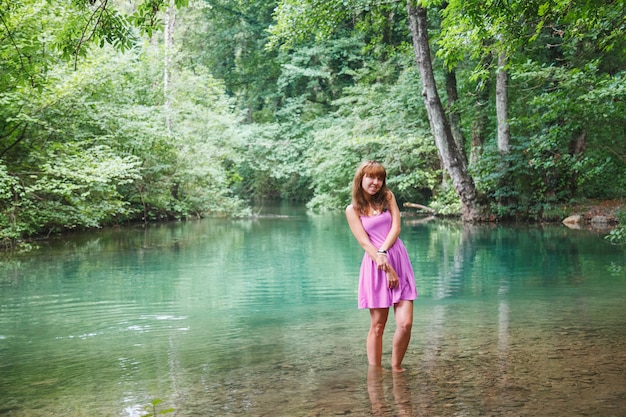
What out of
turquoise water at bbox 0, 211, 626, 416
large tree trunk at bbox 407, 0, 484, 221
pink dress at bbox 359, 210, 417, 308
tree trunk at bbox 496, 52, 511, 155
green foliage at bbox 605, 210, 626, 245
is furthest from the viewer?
tree trunk at bbox 496, 52, 511, 155

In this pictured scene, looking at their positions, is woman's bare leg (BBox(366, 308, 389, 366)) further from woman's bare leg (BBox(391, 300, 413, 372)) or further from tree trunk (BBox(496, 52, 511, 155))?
tree trunk (BBox(496, 52, 511, 155))

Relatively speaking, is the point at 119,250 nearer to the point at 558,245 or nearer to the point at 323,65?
the point at 558,245

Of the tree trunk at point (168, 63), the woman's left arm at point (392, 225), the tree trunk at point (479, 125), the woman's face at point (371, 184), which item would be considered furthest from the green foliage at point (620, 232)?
the tree trunk at point (168, 63)

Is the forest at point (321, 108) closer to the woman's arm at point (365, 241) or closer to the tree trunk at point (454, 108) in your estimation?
the tree trunk at point (454, 108)

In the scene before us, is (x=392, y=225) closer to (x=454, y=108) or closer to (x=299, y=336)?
(x=299, y=336)

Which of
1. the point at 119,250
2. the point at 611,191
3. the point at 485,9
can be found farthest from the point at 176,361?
the point at 611,191

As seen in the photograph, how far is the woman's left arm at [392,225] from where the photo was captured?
16.3 ft

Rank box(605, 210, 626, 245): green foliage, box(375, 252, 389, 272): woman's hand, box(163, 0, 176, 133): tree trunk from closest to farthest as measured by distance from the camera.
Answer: box(375, 252, 389, 272): woman's hand
box(605, 210, 626, 245): green foliage
box(163, 0, 176, 133): tree trunk

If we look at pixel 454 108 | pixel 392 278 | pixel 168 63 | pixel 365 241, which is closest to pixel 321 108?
pixel 168 63

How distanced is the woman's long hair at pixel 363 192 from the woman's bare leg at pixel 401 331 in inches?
29.4

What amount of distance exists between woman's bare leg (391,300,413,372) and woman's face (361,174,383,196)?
32.8 inches

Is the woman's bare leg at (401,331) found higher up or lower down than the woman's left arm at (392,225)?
lower down

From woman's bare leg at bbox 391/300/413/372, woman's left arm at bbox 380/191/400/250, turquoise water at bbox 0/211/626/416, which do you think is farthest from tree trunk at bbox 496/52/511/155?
woman's bare leg at bbox 391/300/413/372

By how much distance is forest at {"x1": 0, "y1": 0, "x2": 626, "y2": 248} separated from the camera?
10.0m
